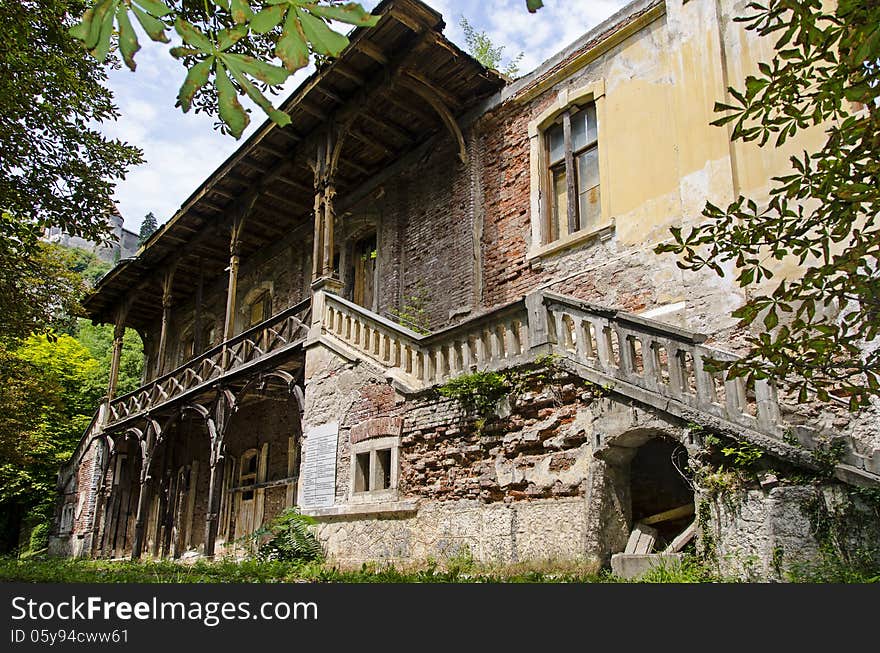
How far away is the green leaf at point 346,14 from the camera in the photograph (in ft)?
7.94

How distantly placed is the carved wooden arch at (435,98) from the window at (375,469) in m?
5.76

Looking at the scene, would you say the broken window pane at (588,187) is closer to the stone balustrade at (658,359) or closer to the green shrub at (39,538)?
the stone balustrade at (658,359)

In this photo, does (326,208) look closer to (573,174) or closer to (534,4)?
(573,174)

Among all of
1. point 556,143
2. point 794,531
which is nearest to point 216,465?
point 556,143

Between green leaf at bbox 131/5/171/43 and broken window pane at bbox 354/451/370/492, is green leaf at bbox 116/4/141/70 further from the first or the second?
broken window pane at bbox 354/451/370/492

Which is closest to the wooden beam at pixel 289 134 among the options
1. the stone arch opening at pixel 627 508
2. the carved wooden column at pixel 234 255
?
the carved wooden column at pixel 234 255

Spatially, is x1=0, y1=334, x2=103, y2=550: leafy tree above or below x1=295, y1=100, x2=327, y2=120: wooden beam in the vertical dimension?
below

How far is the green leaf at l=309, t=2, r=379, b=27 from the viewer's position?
95.3 inches

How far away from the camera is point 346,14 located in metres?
2.43

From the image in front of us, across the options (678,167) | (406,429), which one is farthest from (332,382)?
(678,167)

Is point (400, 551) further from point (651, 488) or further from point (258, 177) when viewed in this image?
point (258, 177)

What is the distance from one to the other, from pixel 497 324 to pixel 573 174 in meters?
4.18

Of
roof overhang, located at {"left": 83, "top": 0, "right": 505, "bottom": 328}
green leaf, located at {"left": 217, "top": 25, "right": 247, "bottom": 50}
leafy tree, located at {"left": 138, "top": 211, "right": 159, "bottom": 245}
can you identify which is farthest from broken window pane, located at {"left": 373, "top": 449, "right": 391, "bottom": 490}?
leafy tree, located at {"left": 138, "top": 211, "right": 159, "bottom": 245}

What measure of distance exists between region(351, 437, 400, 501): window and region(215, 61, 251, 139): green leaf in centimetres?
681
